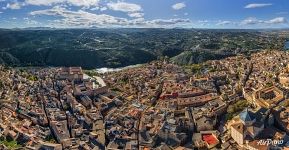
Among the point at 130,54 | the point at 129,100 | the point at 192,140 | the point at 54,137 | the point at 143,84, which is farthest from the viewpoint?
the point at 130,54

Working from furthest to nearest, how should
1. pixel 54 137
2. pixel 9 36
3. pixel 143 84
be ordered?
pixel 9 36
pixel 143 84
pixel 54 137

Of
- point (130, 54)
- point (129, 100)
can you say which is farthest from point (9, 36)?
point (129, 100)

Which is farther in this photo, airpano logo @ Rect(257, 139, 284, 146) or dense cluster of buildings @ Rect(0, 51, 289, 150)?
dense cluster of buildings @ Rect(0, 51, 289, 150)

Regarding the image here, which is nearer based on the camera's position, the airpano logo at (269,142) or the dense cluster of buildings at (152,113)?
the airpano logo at (269,142)

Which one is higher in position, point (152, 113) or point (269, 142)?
point (269, 142)

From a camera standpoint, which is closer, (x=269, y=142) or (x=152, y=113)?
(x=269, y=142)

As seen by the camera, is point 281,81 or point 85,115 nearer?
point 85,115

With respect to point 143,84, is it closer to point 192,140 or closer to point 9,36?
point 192,140
